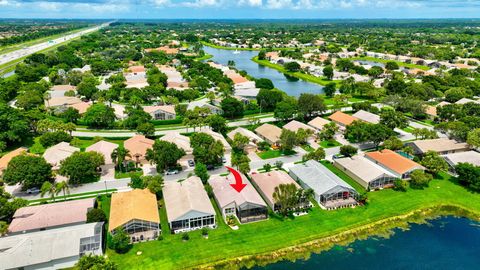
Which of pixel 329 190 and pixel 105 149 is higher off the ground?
pixel 105 149

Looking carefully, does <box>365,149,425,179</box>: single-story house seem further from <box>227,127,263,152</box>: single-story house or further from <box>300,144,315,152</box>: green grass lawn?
<box>227,127,263,152</box>: single-story house

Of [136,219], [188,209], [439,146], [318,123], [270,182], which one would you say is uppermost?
[439,146]

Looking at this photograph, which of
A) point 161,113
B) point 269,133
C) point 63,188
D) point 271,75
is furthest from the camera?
point 271,75

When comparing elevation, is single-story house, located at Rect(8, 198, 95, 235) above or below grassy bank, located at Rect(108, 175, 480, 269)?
above

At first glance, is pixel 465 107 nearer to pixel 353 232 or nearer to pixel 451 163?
pixel 451 163

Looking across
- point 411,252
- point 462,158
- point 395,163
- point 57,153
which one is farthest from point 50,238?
point 462,158

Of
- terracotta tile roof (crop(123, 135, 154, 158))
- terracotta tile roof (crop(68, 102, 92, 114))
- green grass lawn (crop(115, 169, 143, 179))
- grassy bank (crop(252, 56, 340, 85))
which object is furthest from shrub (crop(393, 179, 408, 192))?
grassy bank (crop(252, 56, 340, 85))

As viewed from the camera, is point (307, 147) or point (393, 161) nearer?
point (393, 161)

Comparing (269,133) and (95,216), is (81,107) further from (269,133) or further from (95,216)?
(95,216)
